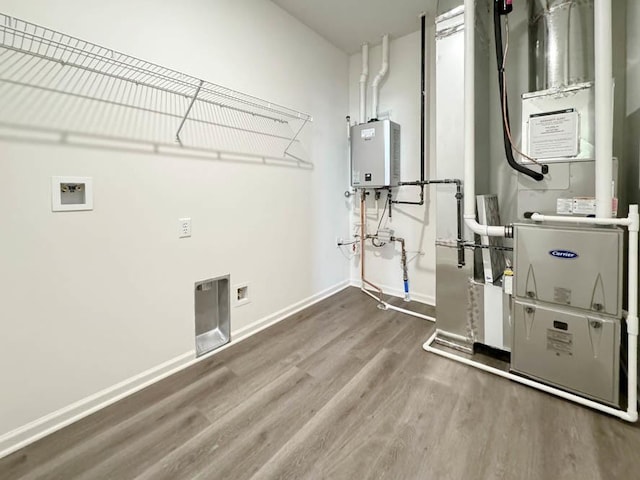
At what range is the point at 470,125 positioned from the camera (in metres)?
2.03

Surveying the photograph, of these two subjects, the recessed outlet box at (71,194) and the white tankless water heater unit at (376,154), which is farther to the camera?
the white tankless water heater unit at (376,154)

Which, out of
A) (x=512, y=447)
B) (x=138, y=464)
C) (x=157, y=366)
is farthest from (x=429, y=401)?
(x=157, y=366)

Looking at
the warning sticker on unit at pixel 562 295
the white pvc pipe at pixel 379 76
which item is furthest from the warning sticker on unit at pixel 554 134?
the white pvc pipe at pixel 379 76

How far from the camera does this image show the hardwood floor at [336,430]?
4.27 ft

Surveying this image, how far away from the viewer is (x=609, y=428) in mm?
1491

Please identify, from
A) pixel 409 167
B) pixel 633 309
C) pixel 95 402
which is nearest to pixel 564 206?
pixel 633 309

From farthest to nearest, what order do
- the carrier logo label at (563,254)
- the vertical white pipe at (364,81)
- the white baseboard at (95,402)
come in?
the vertical white pipe at (364,81) → the carrier logo label at (563,254) → the white baseboard at (95,402)

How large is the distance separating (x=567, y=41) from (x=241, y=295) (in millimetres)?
2803

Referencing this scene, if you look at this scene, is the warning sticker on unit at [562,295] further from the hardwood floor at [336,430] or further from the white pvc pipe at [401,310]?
the white pvc pipe at [401,310]

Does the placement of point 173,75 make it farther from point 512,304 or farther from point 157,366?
point 512,304

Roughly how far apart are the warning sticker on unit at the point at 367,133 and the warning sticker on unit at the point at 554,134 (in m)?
1.36

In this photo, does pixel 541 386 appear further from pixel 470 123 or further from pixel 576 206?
Answer: pixel 470 123

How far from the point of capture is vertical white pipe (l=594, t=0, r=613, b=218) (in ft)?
5.18

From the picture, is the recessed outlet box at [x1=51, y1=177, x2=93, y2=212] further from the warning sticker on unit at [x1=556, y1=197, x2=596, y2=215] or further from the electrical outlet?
the warning sticker on unit at [x1=556, y1=197, x2=596, y2=215]
